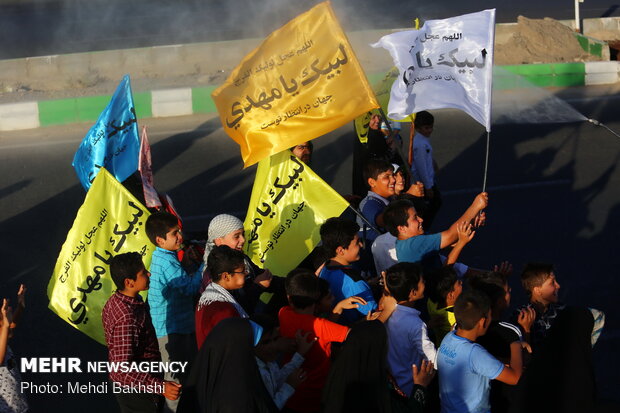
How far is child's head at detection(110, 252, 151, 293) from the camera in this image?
4930 millimetres

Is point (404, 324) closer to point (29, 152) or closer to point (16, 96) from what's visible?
point (29, 152)

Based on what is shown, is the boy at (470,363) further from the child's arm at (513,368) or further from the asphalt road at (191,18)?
the asphalt road at (191,18)

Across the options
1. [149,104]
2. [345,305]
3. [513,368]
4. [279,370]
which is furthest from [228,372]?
[149,104]

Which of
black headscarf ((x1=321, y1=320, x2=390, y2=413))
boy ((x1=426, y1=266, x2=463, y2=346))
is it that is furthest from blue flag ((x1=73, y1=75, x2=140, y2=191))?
black headscarf ((x1=321, y1=320, x2=390, y2=413))

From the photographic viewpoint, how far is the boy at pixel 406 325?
4758 millimetres

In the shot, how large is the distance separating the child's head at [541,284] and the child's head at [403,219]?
783 millimetres

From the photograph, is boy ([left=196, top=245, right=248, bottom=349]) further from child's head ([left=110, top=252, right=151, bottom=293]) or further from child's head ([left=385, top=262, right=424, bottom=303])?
child's head ([left=385, top=262, right=424, bottom=303])

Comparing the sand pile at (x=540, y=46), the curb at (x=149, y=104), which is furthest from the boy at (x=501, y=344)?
the sand pile at (x=540, y=46)

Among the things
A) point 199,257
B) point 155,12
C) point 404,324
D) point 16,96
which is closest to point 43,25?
point 155,12

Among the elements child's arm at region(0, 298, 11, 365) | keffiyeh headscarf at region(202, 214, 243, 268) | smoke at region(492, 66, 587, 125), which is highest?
keffiyeh headscarf at region(202, 214, 243, 268)

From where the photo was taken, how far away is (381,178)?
6461 mm

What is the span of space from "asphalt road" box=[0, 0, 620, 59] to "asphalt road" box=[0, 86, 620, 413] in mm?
4852

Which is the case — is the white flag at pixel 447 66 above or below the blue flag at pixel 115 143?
above

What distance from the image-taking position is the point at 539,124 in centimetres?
1172
